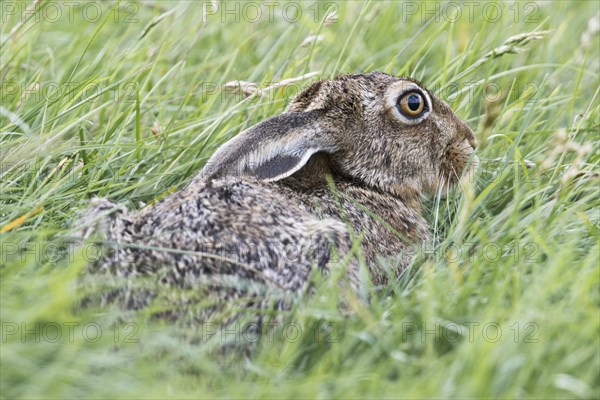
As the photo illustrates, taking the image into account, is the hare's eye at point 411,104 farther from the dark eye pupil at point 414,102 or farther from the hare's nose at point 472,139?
the hare's nose at point 472,139

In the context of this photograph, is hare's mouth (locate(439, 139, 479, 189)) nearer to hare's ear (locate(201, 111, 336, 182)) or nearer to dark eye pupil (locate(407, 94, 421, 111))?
dark eye pupil (locate(407, 94, 421, 111))

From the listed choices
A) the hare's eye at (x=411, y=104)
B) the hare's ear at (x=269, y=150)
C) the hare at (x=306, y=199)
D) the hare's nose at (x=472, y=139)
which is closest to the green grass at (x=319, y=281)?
the hare's nose at (x=472, y=139)

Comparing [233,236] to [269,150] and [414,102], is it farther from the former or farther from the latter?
[414,102]

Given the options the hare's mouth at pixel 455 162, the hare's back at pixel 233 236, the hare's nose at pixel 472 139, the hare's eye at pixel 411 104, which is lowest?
the hare's back at pixel 233 236

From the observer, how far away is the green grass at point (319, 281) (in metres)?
3.79

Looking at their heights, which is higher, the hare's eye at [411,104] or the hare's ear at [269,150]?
the hare's eye at [411,104]

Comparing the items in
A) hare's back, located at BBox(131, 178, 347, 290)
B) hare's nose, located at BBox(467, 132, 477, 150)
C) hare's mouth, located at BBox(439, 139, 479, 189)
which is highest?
hare's nose, located at BBox(467, 132, 477, 150)

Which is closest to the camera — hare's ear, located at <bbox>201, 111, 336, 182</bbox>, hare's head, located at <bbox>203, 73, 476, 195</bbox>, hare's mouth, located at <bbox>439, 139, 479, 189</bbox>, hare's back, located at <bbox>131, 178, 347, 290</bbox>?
hare's back, located at <bbox>131, 178, 347, 290</bbox>

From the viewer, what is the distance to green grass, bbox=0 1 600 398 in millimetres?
3789

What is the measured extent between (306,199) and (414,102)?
110 centimetres

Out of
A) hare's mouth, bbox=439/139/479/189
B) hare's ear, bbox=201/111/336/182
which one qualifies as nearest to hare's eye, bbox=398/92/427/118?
hare's mouth, bbox=439/139/479/189

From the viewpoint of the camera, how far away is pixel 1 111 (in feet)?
18.7

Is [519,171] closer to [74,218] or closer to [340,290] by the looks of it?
[340,290]

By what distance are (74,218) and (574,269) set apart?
2487 millimetres
